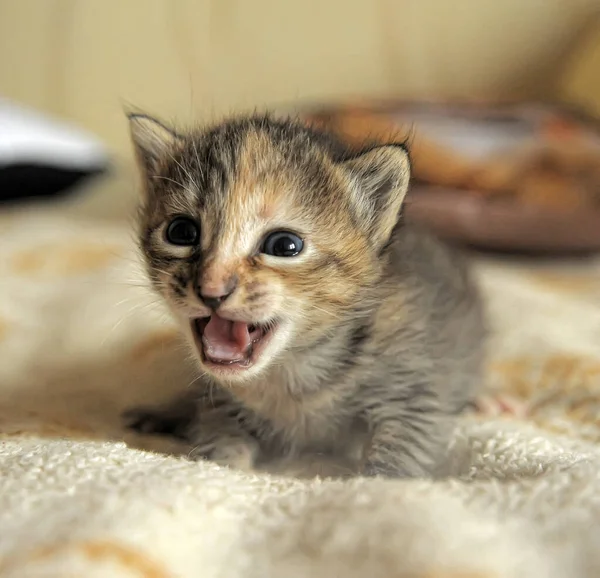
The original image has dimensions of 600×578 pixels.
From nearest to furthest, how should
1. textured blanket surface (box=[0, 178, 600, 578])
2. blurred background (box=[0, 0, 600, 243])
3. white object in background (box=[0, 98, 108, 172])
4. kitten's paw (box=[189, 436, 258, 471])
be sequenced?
textured blanket surface (box=[0, 178, 600, 578]) < kitten's paw (box=[189, 436, 258, 471]) < white object in background (box=[0, 98, 108, 172]) < blurred background (box=[0, 0, 600, 243])

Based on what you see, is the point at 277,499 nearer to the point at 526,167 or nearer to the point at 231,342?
the point at 231,342

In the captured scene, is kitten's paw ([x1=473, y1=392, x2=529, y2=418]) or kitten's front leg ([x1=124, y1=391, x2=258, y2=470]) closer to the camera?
kitten's front leg ([x1=124, y1=391, x2=258, y2=470])

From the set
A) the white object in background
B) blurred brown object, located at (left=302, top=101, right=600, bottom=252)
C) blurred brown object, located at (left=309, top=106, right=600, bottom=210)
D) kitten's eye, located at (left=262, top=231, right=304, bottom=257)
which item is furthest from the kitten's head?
the white object in background

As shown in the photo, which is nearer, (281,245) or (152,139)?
(281,245)

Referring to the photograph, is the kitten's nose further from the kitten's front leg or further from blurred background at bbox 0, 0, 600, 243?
blurred background at bbox 0, 0, 600, 243

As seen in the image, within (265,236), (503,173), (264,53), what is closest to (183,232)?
(265,236)

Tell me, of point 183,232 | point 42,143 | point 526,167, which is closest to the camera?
point 183,232
